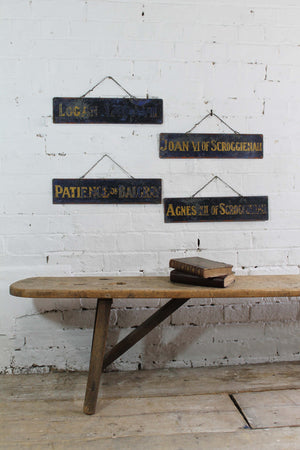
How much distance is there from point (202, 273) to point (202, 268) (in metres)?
0.02

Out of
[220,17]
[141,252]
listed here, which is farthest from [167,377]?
[220,17]

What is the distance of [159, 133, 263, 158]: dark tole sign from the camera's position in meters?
1.87

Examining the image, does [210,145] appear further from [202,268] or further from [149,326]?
[149,326]

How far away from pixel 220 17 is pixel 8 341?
84.3 inches

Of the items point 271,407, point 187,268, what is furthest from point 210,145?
point 271,407

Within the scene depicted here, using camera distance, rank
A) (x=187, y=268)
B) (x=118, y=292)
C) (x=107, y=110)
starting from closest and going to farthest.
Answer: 1. (x=118, y=292)
2. (x=187, y=268)
3. (x=107, y=110)

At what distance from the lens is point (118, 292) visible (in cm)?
137

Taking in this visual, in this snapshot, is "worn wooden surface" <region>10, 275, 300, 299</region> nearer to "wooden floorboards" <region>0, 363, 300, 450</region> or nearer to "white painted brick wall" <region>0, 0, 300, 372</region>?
"white painted brick wall" <region>0, 0, 300, 372</region>

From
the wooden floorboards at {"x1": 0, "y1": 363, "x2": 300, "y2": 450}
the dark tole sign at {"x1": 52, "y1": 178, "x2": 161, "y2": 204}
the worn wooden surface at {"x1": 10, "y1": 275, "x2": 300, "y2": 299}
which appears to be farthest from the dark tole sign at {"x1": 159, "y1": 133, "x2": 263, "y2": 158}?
the wooden floorboards at {"x1": 0, "y1": 363, "x2": 300, "y2": 450}

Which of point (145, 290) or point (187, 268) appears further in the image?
point (187, 268)

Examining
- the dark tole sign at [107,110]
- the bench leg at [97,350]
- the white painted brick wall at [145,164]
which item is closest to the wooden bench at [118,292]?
the bench leg at [97,350]

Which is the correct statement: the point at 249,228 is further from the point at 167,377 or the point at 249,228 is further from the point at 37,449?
the point at 37,449

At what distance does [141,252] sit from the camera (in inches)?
74.1

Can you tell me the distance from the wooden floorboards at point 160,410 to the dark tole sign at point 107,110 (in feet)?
4.54
